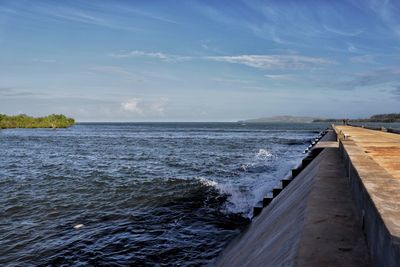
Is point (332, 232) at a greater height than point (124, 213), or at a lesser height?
greater

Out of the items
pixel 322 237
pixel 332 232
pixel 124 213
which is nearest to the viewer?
pixel 322 237

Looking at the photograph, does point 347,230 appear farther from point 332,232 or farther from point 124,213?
point 124,213

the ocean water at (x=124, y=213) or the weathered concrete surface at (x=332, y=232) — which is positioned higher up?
the weathered concrete surface at (x=332, y=232)

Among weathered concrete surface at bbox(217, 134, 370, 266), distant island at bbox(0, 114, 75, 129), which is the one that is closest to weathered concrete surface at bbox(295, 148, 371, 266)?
weathered concrete surface at bbox(217, 134, 370, 266)

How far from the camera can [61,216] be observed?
11.7 meters

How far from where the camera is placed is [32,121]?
130 metres

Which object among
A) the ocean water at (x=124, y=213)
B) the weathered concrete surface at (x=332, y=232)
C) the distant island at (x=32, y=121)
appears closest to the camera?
the weathered concrete surface at (x=332, y=232)

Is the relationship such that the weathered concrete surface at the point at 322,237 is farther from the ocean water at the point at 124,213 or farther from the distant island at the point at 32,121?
the distant island at the point at 32,121

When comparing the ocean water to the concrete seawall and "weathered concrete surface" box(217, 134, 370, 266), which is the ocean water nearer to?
"weathered concrete surface" box(217, 134, 370, 266)

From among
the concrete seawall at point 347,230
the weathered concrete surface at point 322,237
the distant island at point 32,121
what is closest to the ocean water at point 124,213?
the weathered concrete surface at point 322,237

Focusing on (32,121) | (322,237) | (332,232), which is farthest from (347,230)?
(32,121)

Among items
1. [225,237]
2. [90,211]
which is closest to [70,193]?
[90,211]

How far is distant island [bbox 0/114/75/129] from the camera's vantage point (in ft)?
388

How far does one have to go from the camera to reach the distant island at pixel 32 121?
388 ft
